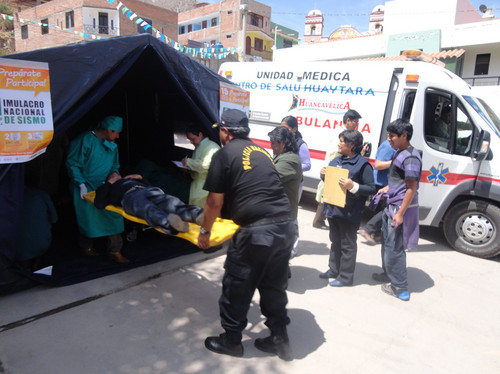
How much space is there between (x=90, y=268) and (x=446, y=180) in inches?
196

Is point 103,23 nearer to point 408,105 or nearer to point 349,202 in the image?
point 408,105

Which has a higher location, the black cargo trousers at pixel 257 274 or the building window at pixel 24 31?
the building window at pixel 24 31

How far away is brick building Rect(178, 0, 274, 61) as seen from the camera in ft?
135

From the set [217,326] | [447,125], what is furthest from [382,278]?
[447,125]

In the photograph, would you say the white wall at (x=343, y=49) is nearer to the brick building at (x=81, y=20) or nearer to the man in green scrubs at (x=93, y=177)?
the man in green scrubs at (x=93, y=177)

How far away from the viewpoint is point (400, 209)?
3.60m

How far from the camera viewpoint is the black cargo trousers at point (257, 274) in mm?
2527

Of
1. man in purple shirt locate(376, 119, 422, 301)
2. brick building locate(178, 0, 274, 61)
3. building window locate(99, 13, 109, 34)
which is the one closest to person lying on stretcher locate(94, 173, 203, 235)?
man in purple shirt locate(376, 119, 422, 301)

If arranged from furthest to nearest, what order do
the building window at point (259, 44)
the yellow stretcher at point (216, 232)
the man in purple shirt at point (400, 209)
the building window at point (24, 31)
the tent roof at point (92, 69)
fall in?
the building window at point (259, 44), the building window at point (24, 31), the man in purple shirt at point (400, 209), the tent roof at point (92, 69), the yellow stretcher at point (216, 232)

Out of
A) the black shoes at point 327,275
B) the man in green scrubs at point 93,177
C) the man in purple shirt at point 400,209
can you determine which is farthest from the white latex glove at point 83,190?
the man in purple shirt at point 400,209

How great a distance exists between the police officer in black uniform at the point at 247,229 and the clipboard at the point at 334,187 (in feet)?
4.01

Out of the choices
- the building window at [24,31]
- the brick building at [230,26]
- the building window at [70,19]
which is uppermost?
the brick building at [230,26]

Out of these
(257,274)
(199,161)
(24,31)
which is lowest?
(257,274)

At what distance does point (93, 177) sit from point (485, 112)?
Result: 572cm
